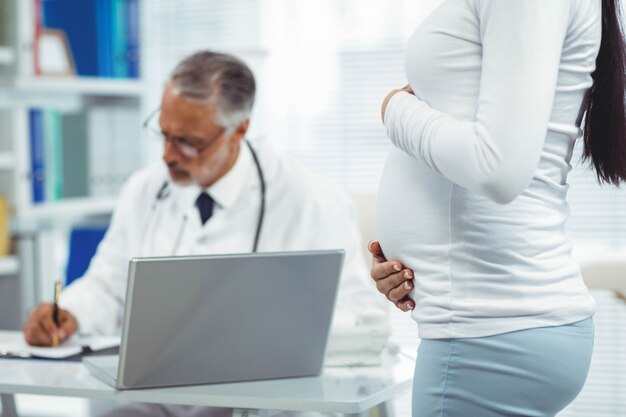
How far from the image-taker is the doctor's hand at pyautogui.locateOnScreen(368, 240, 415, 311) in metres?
1.16

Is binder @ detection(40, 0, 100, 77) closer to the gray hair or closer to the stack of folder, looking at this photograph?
the stack of folder

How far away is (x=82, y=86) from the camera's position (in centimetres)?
332

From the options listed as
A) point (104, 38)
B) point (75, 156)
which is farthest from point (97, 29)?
point (75, 156)

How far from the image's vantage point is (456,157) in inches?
40.8

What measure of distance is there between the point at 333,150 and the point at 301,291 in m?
2.16

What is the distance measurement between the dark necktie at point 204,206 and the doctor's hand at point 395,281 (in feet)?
3.75

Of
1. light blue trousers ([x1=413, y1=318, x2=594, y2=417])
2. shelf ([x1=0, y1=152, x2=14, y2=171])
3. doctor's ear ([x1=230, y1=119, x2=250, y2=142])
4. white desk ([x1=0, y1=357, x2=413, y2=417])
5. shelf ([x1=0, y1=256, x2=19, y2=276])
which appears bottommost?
shelf ([x1=0, y1=256, x2=19, y2=276])

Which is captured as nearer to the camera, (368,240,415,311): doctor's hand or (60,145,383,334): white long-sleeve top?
(368,240,415,311): doctor's hand

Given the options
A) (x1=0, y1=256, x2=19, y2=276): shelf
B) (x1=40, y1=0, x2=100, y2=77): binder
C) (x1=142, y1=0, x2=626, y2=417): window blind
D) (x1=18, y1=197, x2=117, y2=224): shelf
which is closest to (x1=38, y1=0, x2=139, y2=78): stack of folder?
(x1=40, y1=0, x2=100, y2=77): binder

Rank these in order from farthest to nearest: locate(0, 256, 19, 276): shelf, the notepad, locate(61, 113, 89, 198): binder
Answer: locate(61, 113, 89, 198): binder, locate(0, 256, 19, 276): shelf, the notepad

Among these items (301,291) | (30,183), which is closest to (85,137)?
(30,183)

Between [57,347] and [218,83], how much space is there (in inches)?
30.5

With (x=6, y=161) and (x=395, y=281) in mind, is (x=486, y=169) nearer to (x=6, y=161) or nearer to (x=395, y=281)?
(x=395, y=281)

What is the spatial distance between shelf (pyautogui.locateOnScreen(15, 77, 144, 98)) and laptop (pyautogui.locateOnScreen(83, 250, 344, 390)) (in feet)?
5.66
